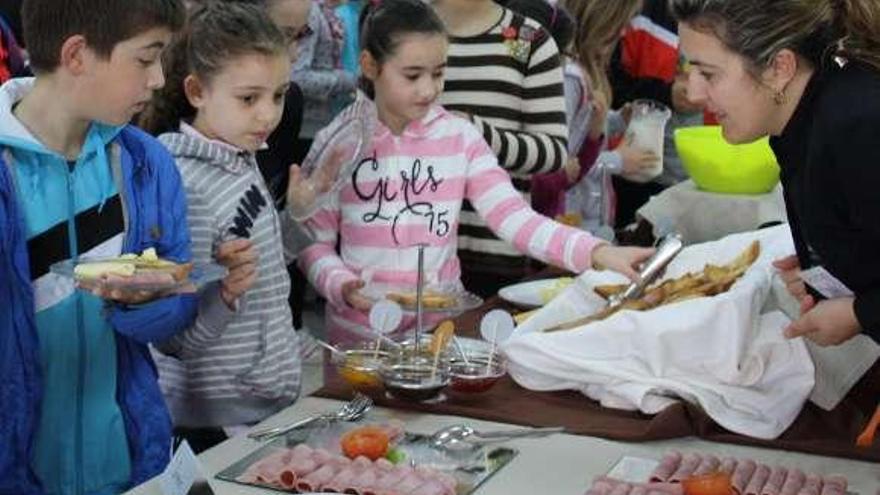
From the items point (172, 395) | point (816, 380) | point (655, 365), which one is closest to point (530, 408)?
point (655, 365)

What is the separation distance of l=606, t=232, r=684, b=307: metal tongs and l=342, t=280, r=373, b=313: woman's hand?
465 mm

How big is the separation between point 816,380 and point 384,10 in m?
1.17

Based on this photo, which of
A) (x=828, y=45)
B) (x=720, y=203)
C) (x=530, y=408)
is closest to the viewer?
(x=828, y=45)

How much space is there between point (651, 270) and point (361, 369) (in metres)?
0.61

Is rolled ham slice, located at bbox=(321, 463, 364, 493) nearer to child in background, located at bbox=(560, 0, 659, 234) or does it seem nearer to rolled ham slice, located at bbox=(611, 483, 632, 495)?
rolled ham slice, located at bbox=(611, 483, 632, 495)

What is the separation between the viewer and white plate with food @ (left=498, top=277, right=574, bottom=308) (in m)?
2.44

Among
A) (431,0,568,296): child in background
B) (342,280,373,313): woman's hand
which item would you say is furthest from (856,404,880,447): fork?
(431,0,568,296): child in background

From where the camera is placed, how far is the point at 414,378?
188 centimetres

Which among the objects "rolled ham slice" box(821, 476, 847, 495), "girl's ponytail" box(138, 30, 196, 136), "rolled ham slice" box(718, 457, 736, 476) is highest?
"girl's ponytail" box(138, 30, 196, 136)

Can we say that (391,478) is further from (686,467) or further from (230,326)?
(230,326)

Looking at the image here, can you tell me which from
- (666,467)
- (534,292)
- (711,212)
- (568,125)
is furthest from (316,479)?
(568,125)

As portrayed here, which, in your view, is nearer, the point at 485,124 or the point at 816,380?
the point at 816,380

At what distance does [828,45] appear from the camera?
1.63 metres

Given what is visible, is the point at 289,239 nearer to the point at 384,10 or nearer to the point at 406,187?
the point at 406,187
